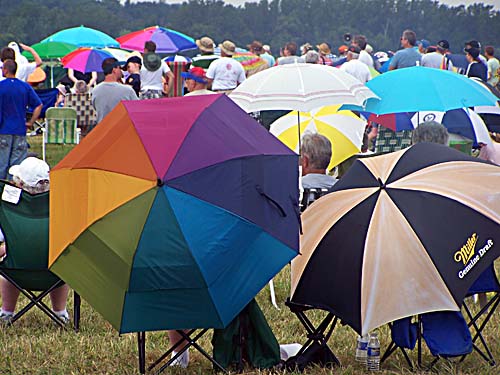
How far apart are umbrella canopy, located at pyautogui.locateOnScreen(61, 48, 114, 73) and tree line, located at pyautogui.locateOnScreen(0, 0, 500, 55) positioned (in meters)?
27.6

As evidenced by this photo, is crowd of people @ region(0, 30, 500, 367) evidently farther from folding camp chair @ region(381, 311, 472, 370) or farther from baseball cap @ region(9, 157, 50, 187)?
folding camp chair @ region(381, 311, 472, 370)

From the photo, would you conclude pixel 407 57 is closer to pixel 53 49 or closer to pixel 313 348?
pixel 313 348

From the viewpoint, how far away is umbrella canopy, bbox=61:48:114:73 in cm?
1959

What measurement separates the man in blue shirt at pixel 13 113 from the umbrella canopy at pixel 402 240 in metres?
7.15

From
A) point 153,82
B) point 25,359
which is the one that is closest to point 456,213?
point 25,359

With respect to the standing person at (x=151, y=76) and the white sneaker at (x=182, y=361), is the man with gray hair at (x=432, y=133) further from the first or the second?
the standing person at (x=151, y=76)

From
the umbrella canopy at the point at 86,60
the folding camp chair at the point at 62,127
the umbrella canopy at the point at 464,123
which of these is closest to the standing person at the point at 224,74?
the folding camp chair at the point at 62,127

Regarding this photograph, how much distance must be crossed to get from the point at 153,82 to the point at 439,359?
1028 cm

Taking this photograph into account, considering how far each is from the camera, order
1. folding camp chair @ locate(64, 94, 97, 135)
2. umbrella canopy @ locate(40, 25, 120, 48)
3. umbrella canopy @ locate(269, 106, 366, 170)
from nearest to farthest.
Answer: umbrella canopy @ locate(269, 106, 366, 170) < folding camp chair @ locate(64, 94, 97, 135) < umbrella canopy @ locate(40, 25, 120, 48)

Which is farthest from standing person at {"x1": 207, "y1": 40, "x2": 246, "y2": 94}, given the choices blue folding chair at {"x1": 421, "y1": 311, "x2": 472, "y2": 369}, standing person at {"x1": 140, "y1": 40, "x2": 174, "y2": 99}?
blue folding chair at {"x1": 421, "y1": 311, "x2": 472, "y2": 369}

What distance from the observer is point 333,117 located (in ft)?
27.8

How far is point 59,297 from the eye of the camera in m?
6.04

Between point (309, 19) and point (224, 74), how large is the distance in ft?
149

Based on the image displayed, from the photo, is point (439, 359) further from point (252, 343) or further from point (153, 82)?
point (153, 82)
